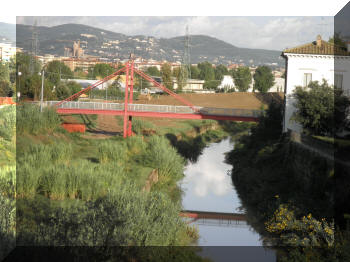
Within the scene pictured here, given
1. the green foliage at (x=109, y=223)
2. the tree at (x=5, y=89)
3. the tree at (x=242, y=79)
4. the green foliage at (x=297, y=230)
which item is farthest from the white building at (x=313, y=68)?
the tree at (x=242, y=79)

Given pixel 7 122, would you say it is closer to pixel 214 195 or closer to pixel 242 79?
pixel 214 195

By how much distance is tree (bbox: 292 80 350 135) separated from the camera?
2603cm

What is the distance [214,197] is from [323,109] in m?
6.81

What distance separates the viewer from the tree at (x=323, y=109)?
26031 millimetres

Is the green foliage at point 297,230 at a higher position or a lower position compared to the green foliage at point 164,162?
lower

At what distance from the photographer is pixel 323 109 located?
26.0 m

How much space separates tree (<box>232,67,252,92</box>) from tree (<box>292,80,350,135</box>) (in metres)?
76.2

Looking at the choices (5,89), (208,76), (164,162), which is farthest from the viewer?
(208,76)

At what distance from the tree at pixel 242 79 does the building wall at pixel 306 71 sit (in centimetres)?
7292

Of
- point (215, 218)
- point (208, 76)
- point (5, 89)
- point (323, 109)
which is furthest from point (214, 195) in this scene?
point (208, 76)

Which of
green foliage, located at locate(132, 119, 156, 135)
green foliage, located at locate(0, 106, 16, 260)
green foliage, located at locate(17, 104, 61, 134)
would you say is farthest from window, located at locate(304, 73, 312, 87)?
green foliage, located at locate(132, 119, 156, 135)

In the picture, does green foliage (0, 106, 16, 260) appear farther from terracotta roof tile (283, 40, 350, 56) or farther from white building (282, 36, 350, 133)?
terracotta roof tile (283, 40, 350, 56)

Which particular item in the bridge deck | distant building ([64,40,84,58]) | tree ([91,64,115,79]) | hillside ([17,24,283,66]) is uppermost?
hillside ([17,24,283,66])

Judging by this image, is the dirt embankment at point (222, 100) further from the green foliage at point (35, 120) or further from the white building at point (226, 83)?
the white building at point (226, 83)
